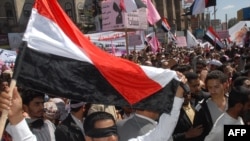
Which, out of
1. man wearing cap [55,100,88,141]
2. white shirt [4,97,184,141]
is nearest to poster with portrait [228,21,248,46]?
man wearing cap [55,100,88,141]

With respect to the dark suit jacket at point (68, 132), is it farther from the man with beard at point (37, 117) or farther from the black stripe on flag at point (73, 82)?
the black stripe on flag at point (73, 82)

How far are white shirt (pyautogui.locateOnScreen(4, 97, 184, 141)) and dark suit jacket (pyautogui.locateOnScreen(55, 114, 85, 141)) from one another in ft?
3.45

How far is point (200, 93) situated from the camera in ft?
16.6

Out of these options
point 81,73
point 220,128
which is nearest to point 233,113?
point 220,128

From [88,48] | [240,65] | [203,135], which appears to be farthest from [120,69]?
[240,65]

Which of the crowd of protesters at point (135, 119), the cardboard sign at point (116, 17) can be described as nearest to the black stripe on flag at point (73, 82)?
the crowd of protesters at point (135, 119)

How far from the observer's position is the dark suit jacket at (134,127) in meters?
3.16

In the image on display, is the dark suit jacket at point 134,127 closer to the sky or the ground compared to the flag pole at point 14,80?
closer to the ground

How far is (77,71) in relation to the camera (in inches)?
111

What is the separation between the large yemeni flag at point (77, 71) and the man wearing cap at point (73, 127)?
3.02 feet

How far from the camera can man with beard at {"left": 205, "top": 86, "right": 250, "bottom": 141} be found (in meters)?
2.89

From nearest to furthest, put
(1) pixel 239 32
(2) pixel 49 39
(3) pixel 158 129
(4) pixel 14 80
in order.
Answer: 1. (4) pixel 14 80
2. (3) pixel 158 129
3. (2) pixel 49 39
4. (1) pixel 239 32

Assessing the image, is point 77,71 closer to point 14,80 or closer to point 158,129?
point 14,80

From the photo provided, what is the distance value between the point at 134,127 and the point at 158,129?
61cm
